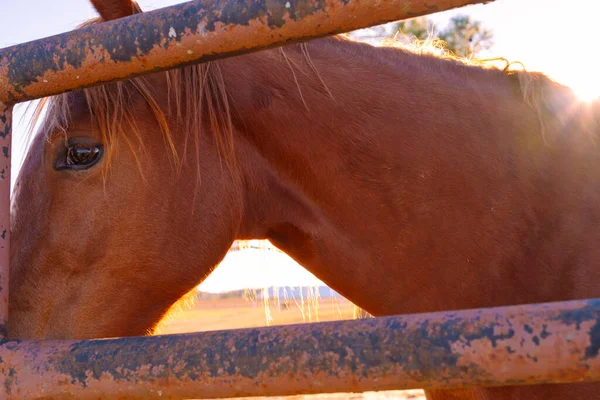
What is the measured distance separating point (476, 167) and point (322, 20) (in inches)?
40.7

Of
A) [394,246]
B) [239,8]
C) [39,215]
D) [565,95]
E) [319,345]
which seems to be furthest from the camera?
[565,95]

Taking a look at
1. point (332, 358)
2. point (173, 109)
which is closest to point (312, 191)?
point (173, 109)

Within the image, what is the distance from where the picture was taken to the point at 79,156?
1580mm

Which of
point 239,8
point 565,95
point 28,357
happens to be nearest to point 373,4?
point 239,8

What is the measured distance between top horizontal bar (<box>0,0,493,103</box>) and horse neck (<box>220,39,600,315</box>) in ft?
2.54

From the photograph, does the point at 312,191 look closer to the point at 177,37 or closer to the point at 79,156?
the point at 79,156

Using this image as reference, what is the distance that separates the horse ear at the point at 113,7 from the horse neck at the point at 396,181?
0.35m

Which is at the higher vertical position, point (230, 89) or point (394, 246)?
point (230, 89)

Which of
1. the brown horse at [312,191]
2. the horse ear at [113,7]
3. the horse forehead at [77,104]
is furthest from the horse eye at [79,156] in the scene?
the horse ear at [113,7]

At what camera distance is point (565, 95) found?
1.85 meters

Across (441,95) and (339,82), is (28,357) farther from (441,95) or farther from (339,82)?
(441,95)

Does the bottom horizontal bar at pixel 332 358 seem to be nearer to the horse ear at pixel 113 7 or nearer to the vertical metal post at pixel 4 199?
the vertical metal post at pixel 4 199

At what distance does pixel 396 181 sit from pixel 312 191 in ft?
0.90

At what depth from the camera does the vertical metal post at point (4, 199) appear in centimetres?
101
